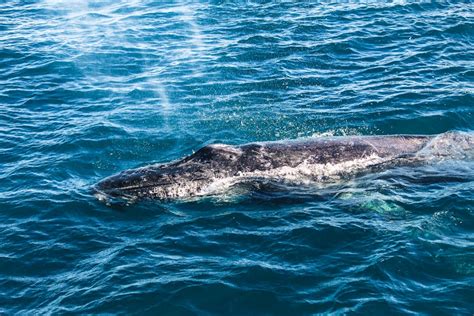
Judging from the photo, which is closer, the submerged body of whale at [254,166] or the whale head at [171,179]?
the whale head at [171,179]

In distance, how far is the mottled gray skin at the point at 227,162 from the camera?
15.2 metres

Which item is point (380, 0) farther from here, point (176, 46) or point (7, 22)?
point (7, 22)

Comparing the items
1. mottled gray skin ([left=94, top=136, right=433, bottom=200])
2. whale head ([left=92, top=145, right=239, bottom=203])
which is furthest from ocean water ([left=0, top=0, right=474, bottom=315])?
mottled gray skin ([left=94, top=136, right=433, bottom=200])

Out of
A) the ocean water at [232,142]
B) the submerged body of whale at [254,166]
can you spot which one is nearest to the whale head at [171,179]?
the submerged body of whale at [254,166]

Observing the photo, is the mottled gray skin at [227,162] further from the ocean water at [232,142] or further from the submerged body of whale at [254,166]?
the ocean water at [232,142]

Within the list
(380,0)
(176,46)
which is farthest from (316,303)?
(380,0)

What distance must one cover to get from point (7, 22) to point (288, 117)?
20.6m

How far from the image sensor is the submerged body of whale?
15242 millimetres

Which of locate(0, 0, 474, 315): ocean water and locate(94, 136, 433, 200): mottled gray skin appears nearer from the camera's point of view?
locate(0, 0, 474, 315): ocean water

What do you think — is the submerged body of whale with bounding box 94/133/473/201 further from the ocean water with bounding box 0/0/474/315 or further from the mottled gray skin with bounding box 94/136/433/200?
the ocean water with bounding box 0/0/474/315

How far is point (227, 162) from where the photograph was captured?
51.6 feet

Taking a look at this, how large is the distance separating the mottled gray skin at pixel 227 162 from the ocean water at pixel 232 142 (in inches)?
17.9

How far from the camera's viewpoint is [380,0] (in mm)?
32531

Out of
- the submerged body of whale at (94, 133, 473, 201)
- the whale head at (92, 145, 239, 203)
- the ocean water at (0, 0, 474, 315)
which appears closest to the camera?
the ocean water at (0, 0, 474, 315)
